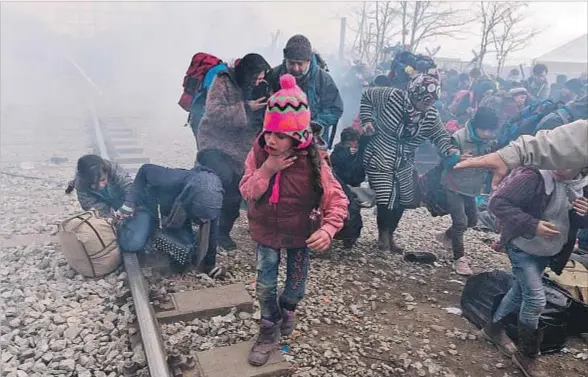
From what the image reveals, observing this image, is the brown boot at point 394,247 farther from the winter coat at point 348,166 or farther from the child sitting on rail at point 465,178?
the winter coat at point 348,166

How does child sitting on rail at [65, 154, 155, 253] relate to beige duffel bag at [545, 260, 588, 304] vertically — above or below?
above

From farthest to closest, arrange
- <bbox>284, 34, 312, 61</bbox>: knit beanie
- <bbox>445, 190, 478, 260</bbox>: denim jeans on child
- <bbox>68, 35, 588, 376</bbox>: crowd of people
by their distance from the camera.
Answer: <bbox>445, 190, 478, 260</bbox>: denim jeans on child < <bbox>284, 34, 312, 61</bbox>: knit beanie < <bbox>68, 35, 588, 376</bbox>: crowd of people

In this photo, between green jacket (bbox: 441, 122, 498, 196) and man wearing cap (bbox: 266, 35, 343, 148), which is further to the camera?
green jacket (bbox: 441, 122, 498, 196)

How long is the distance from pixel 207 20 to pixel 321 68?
30689 millimetres

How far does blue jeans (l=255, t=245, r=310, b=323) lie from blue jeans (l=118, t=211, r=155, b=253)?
1.59m

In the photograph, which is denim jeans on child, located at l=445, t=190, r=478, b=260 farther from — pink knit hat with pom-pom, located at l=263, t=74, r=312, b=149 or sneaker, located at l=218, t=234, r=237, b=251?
pink knit hat with pom-pom, located at l=263, t=74, r=312, b=149

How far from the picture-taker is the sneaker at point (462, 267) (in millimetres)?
5016

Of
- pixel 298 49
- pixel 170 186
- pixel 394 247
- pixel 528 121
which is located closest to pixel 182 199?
pixel 170 186

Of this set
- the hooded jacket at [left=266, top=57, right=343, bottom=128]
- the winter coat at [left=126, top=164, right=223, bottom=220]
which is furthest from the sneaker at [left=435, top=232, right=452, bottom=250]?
the winter coat at [left=126, top=164, right=223, bottom=220]

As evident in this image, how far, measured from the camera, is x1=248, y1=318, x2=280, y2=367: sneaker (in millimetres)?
3277

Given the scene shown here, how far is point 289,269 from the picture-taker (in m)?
3.38

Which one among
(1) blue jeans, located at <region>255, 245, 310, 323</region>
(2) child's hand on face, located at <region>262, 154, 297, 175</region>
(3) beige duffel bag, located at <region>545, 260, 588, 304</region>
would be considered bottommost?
(3) beige duffel bag, located at <region>545, 260, 588, 304</region>

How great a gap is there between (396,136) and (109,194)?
283 centimetres

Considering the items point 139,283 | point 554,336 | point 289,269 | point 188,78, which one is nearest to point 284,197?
point 289,269
